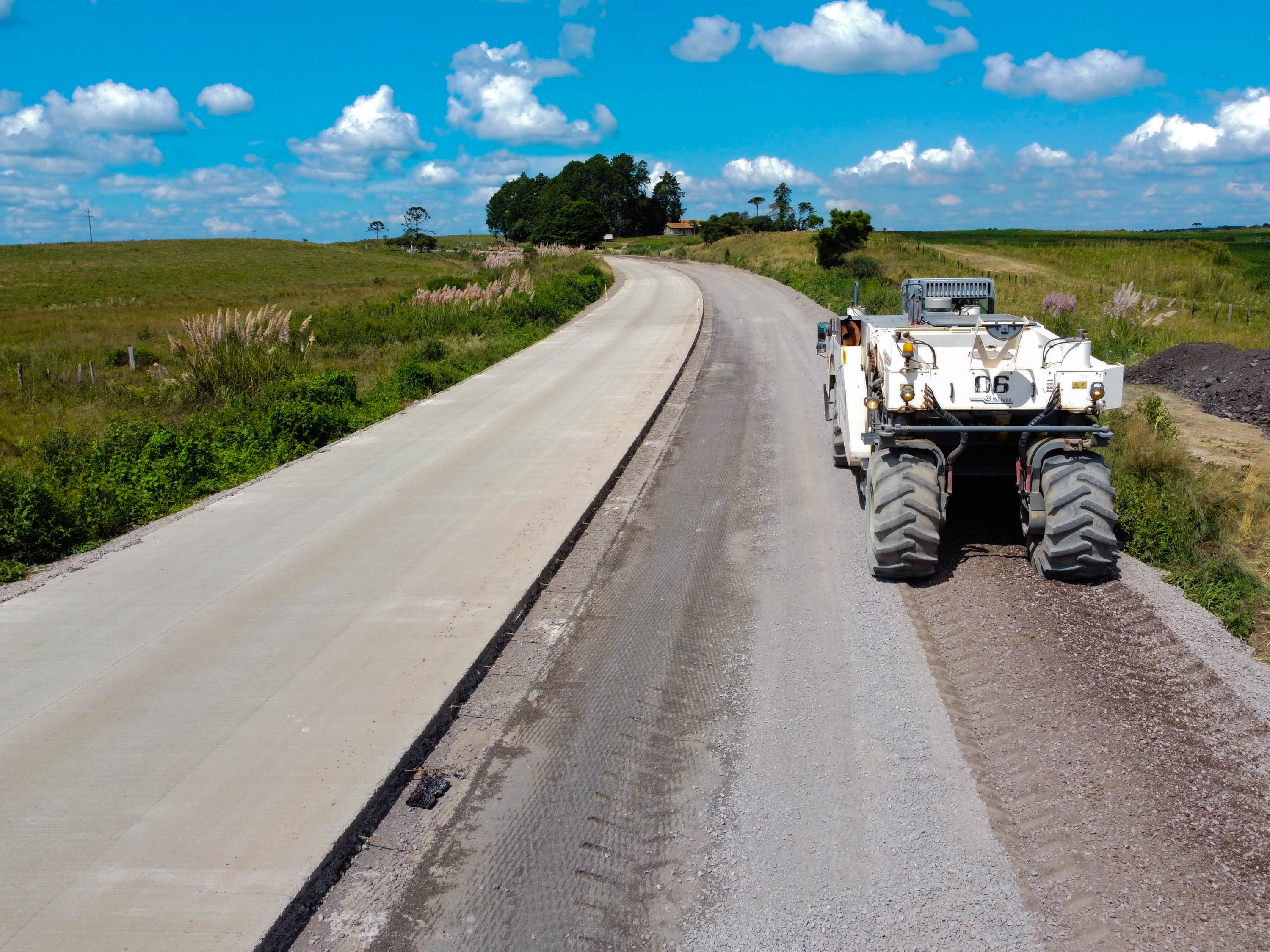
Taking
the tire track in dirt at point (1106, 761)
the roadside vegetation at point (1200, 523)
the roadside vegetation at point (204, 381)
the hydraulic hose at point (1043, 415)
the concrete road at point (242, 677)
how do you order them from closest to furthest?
1. the tire track in dirt at point (1106, 761)
2. the concrete road at point (242, 677)
3. the roadside vegetation at point (1200, 523)
4. the hydraulic hose at point (1043, 415)
5. the roadside vegetation at point (204, 381)

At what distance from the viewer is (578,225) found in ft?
316

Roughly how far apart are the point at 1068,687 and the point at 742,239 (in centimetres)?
7467

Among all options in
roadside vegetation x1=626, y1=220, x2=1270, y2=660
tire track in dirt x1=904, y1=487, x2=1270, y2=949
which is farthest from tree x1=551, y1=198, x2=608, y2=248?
tire track in dirt x1=904, y1=487, x2=1270, y2=949

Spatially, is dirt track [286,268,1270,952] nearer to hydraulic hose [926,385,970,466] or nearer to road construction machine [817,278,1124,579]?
road construction machine [817,278,1124,579]

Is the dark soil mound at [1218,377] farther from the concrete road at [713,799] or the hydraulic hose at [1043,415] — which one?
the concrete road at [713,799]

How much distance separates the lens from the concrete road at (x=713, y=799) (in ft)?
12.5

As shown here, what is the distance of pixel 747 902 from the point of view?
388 cm

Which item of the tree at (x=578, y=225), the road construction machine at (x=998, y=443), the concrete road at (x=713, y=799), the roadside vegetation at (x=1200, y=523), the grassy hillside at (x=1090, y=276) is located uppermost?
the tree at (x=578, y=225)

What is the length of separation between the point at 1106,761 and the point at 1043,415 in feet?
10.6

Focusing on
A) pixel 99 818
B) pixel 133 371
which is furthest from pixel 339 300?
→ pixel 99 818

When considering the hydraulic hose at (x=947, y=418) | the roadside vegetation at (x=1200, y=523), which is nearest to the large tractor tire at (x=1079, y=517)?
the hydraulic hose at (x=947, y=418)

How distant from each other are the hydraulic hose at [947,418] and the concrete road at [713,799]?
4.06ft

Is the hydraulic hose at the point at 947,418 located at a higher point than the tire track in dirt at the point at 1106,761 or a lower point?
higher

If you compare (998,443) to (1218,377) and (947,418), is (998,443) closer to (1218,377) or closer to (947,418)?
(947,418)
